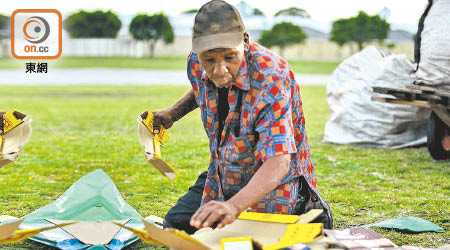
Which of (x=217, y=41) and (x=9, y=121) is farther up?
(x=217, y=41)

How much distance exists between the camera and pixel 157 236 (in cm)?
232

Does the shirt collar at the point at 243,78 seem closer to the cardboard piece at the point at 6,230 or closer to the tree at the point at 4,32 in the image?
the cardboard piece at the point at 6,230

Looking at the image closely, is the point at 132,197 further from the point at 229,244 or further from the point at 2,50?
the point at 2,50

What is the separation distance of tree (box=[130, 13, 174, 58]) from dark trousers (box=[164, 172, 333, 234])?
30843mm

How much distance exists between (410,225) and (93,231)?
1.75 m

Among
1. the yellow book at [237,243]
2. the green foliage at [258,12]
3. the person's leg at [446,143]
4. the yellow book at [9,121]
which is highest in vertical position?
the green foliage at [258,12]

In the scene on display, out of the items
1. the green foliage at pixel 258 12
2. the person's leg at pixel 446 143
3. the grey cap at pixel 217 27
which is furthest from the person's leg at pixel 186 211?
the green foliage at pixel 258 12

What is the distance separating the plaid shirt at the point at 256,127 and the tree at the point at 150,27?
31.1 m

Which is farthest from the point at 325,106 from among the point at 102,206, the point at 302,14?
the point at 302,14

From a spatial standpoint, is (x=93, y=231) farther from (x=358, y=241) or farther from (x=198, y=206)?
(x=358, y=241)

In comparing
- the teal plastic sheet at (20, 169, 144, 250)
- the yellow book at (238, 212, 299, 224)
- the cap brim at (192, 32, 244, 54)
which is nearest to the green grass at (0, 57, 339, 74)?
the teal plastic sheet at (20, 169, 144, 250)

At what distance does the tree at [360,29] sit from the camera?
3075 cm

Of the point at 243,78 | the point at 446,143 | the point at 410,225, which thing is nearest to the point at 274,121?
the point at 243,78

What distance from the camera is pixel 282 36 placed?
1405 inches
